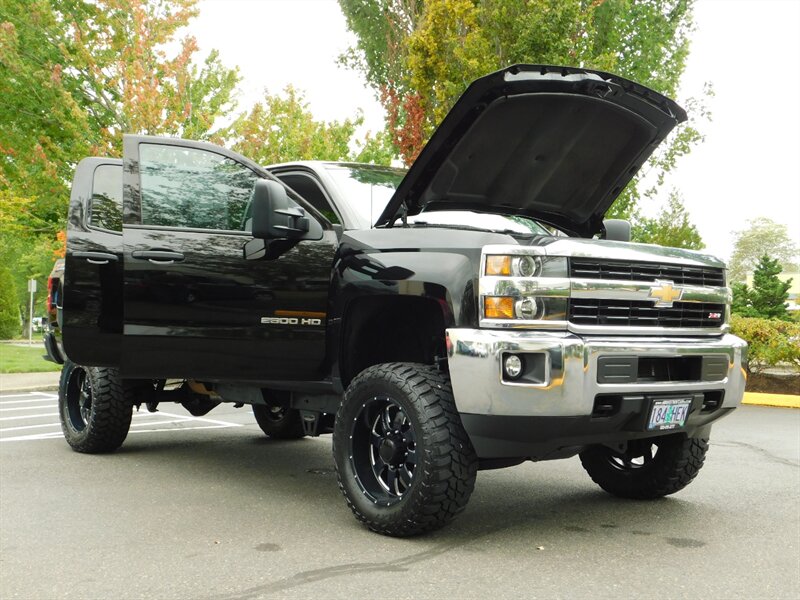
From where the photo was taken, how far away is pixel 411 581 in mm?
3783

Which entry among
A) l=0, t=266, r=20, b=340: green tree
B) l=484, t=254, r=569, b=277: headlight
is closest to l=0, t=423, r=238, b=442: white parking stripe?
l=484, t=254, r=569, b=277: headlight

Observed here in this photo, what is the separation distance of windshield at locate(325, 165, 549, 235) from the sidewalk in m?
7.33

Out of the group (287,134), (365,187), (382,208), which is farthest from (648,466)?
(287,134)

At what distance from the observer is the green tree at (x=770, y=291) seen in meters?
19.1

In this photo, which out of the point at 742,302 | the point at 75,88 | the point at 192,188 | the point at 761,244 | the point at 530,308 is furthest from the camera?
the point at 761,244

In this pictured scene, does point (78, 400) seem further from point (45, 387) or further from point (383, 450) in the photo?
point (45, 387)

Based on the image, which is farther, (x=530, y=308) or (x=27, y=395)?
(x=27, y=395)

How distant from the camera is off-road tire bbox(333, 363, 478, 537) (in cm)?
427

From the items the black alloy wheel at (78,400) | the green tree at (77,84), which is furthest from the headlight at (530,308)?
the green tree at (77,84)

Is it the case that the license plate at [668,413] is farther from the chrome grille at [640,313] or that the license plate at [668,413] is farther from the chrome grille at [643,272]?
the chrome grille at [643,272]

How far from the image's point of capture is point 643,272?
4469 millimetres

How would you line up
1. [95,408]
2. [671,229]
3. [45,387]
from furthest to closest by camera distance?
[671,229], [45,387], [95,408]

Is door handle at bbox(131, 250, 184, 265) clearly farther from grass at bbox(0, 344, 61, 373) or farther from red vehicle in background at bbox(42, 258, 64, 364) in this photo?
grass at bbox(0, 344, 61, 373)

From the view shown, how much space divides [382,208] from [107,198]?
6.78 ft
